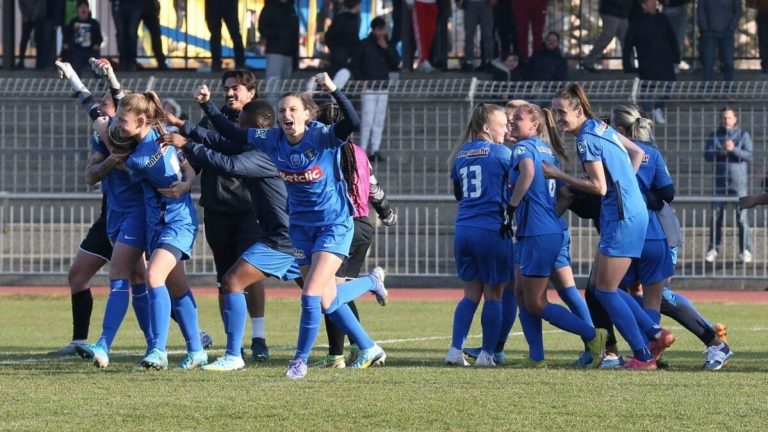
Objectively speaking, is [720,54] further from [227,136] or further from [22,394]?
[22,394]

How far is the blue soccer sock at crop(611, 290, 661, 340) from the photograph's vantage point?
33.9 feet

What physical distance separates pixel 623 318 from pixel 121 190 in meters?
3.43

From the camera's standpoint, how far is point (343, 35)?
22.1 m

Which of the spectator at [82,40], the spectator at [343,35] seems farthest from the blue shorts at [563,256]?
the spectator at [82,40]

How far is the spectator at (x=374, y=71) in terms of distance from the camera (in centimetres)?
1995

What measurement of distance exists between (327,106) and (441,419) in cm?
372

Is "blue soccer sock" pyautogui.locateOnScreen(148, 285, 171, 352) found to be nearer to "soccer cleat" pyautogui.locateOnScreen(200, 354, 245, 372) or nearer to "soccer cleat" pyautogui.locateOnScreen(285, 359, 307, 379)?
"soccer cleat" pyautogui.locateOnScreen(200, 354, 245, 372)

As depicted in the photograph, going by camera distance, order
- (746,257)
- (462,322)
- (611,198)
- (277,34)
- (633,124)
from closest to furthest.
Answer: (611,198) < (633,124) < (462,322) < (746,257) < (277,34)

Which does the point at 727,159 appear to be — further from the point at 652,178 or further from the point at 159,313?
the point at 159,313

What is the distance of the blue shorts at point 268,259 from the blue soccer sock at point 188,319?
481 millimetres

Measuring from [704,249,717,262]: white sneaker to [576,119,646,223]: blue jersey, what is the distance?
901cm

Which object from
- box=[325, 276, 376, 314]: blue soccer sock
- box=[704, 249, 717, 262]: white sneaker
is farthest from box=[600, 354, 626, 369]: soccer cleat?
box=[704, 249, 717, 262]: white sneaker

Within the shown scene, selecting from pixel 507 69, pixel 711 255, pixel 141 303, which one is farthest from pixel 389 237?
pixel 141 303

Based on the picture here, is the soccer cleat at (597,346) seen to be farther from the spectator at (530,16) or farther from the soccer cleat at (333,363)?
the spectator at (530,16)
